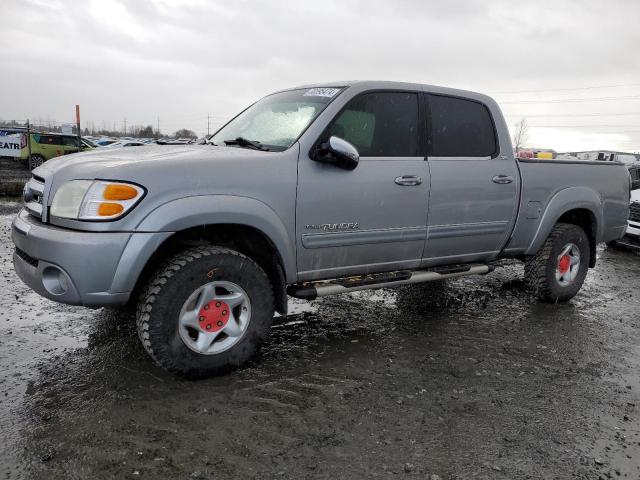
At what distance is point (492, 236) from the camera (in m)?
4.45

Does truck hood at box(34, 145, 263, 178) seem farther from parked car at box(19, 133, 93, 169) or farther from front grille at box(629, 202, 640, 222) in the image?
parked car at box(19, 133, 93, 169)

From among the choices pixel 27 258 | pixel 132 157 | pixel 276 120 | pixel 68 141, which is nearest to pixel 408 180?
pixel 276 120

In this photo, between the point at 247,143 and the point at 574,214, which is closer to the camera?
the point at 247,143

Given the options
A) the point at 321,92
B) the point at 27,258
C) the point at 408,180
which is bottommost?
the point at 27,258

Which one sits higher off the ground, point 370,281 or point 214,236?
point 214,236

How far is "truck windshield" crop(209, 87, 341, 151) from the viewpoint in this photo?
3.58 metres

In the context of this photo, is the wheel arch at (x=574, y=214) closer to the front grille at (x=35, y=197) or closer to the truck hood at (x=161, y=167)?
the truck hood at (x=161, y=167)

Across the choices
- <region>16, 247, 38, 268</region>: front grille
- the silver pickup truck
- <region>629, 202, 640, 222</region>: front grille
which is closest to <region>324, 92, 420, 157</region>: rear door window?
the silver pickup truck

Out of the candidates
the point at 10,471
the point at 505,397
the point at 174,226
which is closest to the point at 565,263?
the point at 505,397

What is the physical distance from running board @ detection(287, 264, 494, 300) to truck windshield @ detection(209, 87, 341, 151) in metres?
0.98

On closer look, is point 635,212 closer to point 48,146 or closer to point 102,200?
point 102,200

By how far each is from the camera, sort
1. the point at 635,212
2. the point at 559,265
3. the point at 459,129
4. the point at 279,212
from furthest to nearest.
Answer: the point at 635,212, the point at 559,265, the point at 459,129, the point at 279,212

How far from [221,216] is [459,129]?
236 centimetres

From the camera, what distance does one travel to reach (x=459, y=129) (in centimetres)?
431
